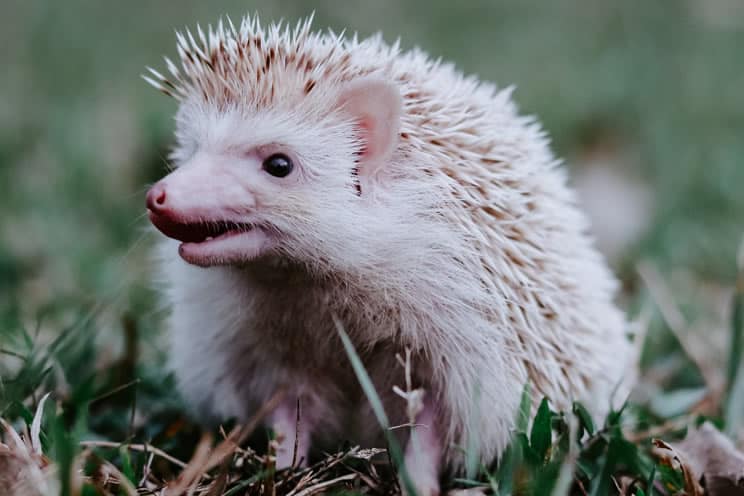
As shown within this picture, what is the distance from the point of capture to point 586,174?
6.64 metres

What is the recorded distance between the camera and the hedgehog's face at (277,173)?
2436 millimetres

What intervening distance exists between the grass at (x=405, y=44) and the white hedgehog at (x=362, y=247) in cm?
21

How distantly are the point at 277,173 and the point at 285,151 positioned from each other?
0.07 meters

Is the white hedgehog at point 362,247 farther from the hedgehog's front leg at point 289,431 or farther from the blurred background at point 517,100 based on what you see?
the blurred background at point 517,100

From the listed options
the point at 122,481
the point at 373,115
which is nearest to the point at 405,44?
the point at 373,115

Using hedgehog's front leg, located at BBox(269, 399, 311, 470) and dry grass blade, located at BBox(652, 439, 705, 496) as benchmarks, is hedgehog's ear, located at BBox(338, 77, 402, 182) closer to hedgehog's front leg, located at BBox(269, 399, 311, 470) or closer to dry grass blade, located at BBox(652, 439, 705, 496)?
hedgehog's front leg, located at BBox(269, 399, 311, 470)

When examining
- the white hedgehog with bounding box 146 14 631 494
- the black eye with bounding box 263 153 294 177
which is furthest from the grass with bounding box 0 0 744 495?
the black eye with bounding box 263 153 294 177

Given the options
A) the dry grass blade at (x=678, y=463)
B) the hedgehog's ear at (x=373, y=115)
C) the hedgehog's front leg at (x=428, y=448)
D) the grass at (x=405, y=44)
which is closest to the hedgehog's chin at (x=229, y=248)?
the hedgehog's ear at (x=373, y=115)

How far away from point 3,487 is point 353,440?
1.13 metres

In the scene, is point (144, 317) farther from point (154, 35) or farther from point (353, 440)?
point (154, 35)

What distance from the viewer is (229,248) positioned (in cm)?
247

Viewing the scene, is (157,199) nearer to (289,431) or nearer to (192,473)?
(192,473)

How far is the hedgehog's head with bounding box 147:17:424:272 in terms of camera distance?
2.47 metres

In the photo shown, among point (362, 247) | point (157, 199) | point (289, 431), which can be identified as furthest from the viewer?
point (289, 431)
